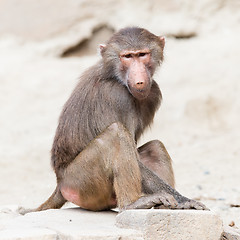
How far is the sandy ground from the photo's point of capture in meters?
9.41

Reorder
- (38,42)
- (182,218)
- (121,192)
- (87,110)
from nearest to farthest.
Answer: (182,218) < (121,192) < (87,110) < (38,42)

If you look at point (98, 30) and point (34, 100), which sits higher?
point (98, 30)

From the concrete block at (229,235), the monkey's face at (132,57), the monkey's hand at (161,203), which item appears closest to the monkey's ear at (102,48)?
the monkey's face at (132,57)

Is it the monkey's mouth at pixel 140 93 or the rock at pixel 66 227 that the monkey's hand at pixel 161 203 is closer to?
the rock at pixel 66 227

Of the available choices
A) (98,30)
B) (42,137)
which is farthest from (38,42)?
(42,137)

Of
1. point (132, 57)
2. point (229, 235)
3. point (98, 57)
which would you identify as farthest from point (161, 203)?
point (98, 57)

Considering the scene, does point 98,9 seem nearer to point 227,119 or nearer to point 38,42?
point 38,42

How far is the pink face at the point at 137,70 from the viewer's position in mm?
5129

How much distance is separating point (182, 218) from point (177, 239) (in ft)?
0.52

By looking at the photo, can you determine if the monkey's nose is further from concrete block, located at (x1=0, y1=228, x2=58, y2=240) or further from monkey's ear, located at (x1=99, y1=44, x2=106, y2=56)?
concrete block, located at (x1=0, y1=228, x2=58, y2=240)

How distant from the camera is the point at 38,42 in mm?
12805

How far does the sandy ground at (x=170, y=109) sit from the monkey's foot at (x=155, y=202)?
3474 mm

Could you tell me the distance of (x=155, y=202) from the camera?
4.88 metres

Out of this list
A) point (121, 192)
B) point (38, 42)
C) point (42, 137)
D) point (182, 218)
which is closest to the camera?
point (182, 218)
